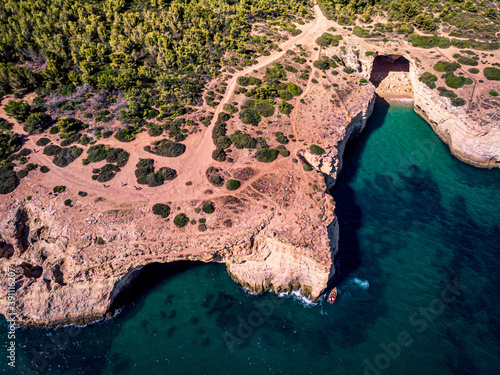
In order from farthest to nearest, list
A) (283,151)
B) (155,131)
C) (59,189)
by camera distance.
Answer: (155,131), (283,151), (59,189)

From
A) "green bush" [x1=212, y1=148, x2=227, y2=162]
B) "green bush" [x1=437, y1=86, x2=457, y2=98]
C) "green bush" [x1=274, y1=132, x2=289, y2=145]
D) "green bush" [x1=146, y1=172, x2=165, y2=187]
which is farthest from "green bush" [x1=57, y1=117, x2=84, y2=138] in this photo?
"green bush" [x1=437, y1=86, x2=457, y2=98]

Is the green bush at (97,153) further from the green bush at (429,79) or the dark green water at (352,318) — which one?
the green bush at (429,79)

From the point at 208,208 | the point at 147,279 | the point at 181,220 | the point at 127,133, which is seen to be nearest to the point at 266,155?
the point at 208,208

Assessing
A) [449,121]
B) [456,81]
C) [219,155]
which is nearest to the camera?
[219,155]

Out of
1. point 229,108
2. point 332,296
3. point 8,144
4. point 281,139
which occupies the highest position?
point 229,108

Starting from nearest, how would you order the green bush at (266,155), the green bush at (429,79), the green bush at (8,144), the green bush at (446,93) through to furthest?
the green bush at (8,144) < the green bush at (266,155) < the green bush at (446,93) < the green bush at (429,79)

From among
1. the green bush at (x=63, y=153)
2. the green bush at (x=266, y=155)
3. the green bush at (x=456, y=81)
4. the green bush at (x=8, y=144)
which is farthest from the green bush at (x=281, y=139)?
the green bush at (x=8, y=144)

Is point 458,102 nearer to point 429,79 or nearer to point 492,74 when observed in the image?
point 429,79
